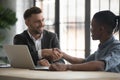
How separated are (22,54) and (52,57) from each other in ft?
1.37

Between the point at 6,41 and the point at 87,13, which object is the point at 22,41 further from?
the point at 6,41

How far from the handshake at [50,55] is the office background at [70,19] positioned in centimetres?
252

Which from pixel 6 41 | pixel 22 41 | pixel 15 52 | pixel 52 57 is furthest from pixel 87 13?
pixel 15 52

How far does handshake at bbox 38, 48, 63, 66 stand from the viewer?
250 centimetres

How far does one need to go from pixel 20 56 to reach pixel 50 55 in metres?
0.37

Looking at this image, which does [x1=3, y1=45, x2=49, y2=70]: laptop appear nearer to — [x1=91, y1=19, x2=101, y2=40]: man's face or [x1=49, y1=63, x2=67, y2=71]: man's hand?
[x1=49, y1=63, x2=67, y2=71]: man's hand

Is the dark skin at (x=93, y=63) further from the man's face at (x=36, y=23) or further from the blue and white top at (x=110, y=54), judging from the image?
the man's face at (x=36, y=23)

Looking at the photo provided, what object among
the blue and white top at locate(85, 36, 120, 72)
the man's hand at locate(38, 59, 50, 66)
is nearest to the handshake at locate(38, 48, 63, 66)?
the man's hand at locate(38, 59, 50, 66)

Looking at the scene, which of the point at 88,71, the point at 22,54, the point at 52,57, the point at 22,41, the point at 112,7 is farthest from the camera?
the point at 112,7

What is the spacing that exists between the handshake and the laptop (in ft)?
0.88

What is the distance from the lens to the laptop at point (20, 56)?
2.17 m

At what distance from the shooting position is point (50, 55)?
8.26ft

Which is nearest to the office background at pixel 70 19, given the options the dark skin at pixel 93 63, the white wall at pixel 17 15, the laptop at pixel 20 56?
the white wall at pixel 17 15

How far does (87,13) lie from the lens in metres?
5.06
